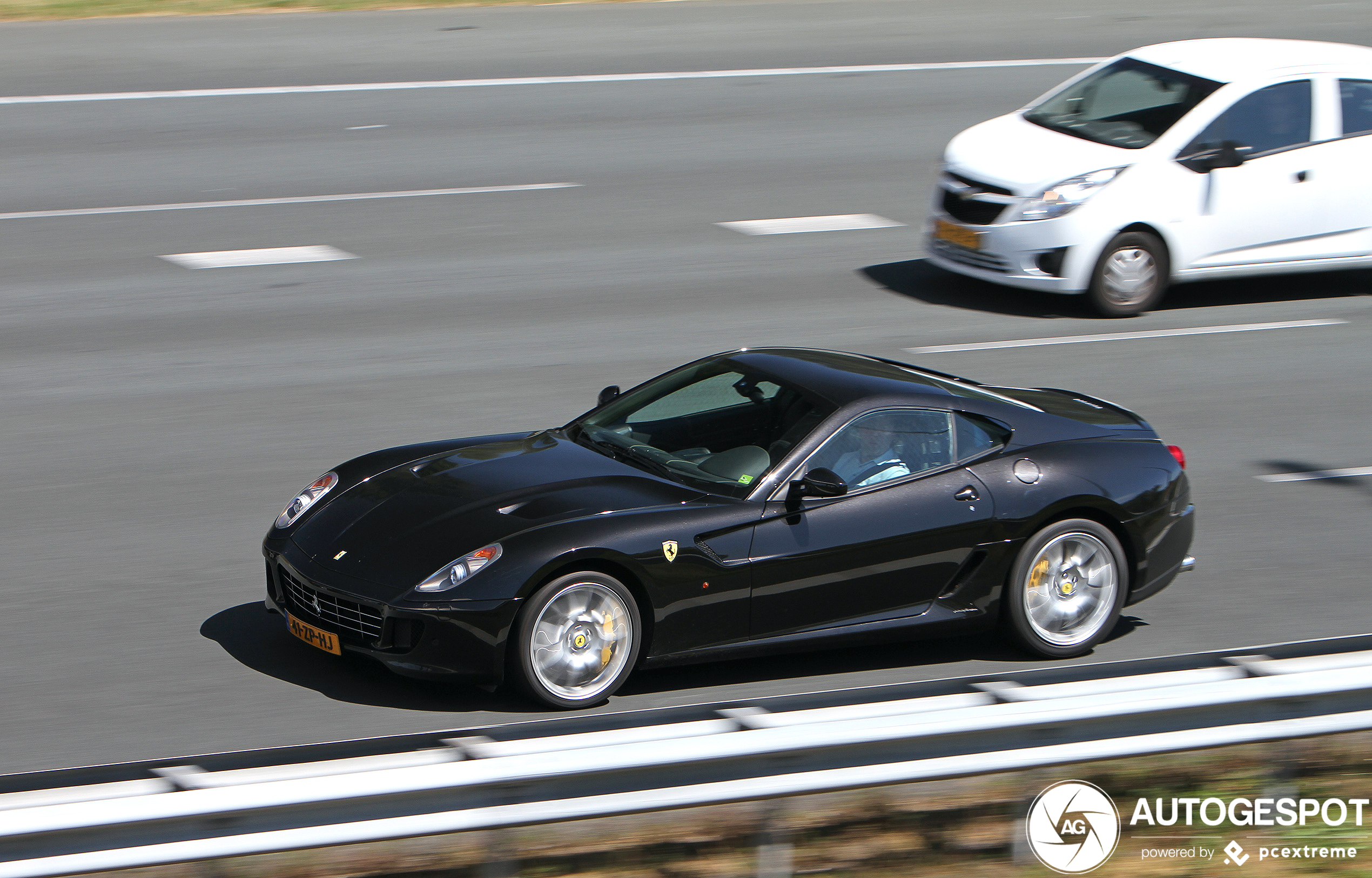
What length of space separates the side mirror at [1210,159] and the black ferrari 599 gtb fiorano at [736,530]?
5.88 meters

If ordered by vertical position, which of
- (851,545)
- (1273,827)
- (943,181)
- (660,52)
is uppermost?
(660,52)

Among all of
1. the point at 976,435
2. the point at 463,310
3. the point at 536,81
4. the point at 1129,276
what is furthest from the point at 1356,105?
the point at 536,81

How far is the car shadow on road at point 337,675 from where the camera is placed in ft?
21.1

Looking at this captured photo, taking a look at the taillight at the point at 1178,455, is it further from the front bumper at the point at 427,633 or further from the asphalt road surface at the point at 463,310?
the front bumper at the point at 427,633

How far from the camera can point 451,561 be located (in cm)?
624

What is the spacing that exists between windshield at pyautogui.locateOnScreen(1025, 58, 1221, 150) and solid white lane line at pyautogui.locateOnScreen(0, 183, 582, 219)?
4.76m

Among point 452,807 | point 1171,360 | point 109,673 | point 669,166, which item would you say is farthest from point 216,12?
point 452,807

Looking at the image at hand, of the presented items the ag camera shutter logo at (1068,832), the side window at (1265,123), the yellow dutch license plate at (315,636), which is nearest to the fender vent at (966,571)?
the ag camera shutter logo at (1068,832)

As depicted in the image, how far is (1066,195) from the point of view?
1298cm

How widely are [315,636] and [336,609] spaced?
0.63 ft

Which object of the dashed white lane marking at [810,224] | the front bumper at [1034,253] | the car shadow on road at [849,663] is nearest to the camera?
the car shadow on road at [849,663]

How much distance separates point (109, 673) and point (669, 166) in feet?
36.6

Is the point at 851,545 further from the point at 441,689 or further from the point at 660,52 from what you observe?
the point at 660,52

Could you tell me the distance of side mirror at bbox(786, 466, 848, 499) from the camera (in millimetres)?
6711
